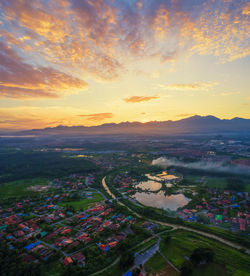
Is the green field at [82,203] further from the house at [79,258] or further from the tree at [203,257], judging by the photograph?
the tree at [203,257]

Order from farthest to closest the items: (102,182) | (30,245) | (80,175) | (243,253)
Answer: (80,175) → (102,182) → (30,245) → (243,253)

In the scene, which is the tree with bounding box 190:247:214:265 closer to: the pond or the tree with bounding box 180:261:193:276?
the tree with bounding box 180:261:193:276

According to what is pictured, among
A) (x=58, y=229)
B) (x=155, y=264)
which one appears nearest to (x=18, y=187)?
(x=58, y=229)

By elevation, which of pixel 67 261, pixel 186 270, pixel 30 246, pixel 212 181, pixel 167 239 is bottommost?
pixel 212 181

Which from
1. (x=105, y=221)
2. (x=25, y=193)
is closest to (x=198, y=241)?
(x=105, y=221)

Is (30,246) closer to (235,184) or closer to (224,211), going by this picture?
(224,211)

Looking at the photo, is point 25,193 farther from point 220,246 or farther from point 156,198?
point 220,246
